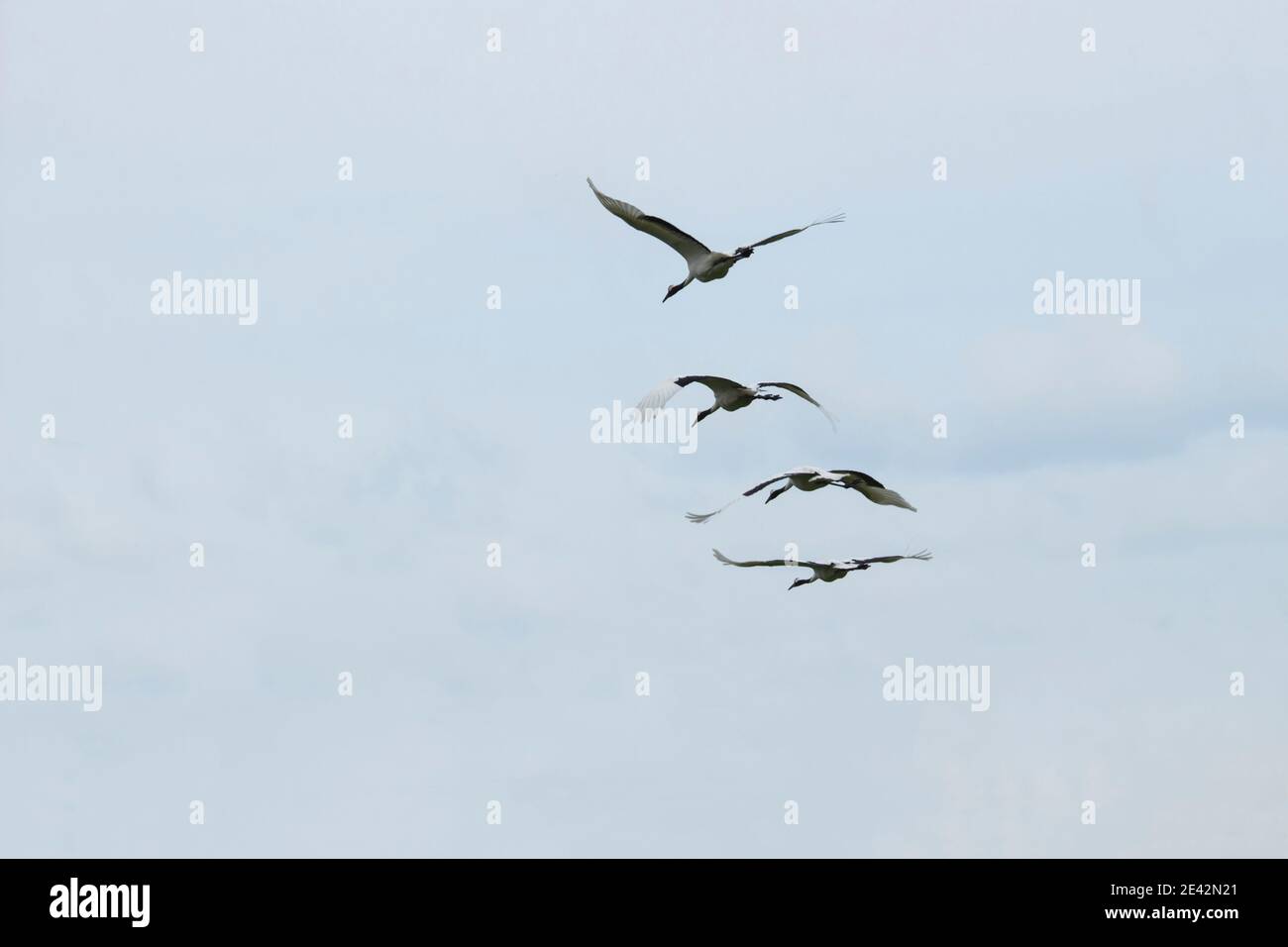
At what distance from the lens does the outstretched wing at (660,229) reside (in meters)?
51.1

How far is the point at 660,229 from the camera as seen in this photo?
52.5m

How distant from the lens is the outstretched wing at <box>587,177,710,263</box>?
168ft

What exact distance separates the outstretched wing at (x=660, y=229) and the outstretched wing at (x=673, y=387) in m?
2.64

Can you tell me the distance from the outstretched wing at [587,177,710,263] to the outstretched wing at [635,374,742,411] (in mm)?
2637

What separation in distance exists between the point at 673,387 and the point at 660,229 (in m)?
4.05

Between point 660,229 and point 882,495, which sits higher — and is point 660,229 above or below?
above

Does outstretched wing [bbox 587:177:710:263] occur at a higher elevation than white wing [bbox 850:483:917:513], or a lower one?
higher

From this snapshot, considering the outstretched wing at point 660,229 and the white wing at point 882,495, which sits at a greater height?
the outstretched wing at point 660,229

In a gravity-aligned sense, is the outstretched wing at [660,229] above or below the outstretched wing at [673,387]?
above

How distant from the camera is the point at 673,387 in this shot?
165ft
